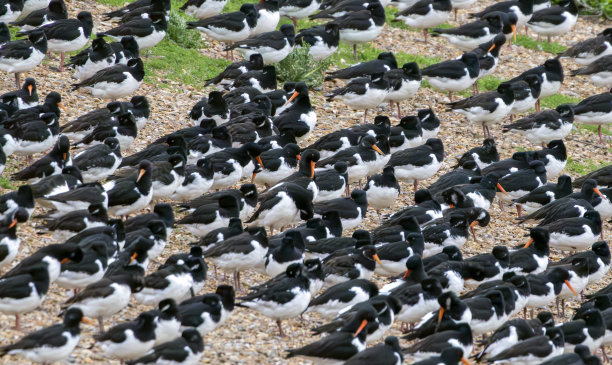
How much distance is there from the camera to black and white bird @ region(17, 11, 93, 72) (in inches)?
745

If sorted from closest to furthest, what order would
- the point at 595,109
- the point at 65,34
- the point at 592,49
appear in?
1. the point at 65,34
2. the point at 595,109
3. the point at 592,49

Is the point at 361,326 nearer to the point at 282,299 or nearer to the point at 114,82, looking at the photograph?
the point at 282,299

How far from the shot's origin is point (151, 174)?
584 inches

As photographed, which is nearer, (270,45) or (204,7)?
(270,45)

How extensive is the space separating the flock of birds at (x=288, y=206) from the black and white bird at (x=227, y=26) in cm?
5

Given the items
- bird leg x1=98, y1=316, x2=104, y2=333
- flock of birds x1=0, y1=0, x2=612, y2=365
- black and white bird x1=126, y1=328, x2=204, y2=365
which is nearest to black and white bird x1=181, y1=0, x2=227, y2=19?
flock of birds x1=0, y1=0, x2=612, y2=365

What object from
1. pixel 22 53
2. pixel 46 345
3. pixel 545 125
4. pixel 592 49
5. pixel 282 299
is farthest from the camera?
pixel 592 49

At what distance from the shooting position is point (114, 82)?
58.6 ft

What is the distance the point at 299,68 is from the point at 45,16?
535 centimetres

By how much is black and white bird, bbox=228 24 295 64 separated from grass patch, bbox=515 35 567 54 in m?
7.75

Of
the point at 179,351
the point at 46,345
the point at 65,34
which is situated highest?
the point at 46,345

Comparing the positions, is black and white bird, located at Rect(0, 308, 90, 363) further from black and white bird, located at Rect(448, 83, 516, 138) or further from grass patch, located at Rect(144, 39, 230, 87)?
black and white bird, located at Rect(448, 83, 516, 138)

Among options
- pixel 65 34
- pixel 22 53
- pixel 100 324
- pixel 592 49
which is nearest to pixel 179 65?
pixel 65 34

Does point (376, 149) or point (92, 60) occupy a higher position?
point (92, 60)
